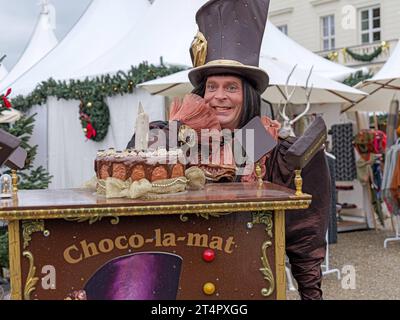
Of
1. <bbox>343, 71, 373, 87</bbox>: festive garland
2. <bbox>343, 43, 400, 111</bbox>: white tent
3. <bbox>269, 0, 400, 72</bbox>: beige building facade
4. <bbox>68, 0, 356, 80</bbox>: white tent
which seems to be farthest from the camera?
<bbox>269, 0, 400, 72</bbox>: beige building facade

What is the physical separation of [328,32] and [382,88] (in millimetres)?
12154

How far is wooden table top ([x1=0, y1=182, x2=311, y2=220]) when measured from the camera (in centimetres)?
145

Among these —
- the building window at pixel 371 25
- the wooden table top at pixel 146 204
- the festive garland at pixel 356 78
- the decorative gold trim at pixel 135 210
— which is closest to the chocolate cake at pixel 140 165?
the wooden table top at pixel 146 204

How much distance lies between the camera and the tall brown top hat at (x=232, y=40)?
2254 mm

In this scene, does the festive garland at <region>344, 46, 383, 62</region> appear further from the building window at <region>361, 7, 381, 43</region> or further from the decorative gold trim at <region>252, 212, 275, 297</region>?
the decorative gold trim at <region>252, 212, 275, 297</region>

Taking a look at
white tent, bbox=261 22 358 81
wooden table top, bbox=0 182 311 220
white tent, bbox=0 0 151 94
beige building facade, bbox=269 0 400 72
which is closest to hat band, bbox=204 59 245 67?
wooden table top, bbox=0 182 311 220

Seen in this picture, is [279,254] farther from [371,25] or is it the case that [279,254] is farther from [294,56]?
[371,25]

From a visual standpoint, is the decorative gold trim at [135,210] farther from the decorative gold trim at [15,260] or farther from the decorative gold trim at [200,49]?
the decorative gold trim at [200,49]

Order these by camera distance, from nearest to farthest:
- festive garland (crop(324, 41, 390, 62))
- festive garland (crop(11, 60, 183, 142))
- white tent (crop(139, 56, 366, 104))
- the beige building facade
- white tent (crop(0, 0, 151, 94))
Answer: white tent (crop(139, 56, 366, 104))
festive garland (crop(11, 60, 183, 142))
white tent (crop(0, 0, 151, 94))
festive garland (crop(324, 41, 390, 62))
the beige building facade

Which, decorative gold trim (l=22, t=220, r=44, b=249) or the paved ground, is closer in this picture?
decorative gold trim (l=22, t=220, r=44, b=249)

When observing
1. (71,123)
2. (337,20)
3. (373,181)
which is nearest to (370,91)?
(373,181)

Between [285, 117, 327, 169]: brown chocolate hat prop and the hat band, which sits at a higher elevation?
the hat band

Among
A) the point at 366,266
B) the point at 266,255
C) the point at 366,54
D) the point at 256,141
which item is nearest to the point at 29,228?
the point at 266,255

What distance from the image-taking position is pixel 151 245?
1.55 m
